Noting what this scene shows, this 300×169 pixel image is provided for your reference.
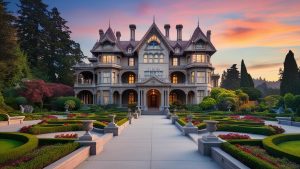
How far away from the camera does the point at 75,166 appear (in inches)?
391

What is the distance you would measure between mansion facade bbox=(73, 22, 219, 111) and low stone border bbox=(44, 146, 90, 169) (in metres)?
42.3

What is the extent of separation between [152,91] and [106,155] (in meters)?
46.2

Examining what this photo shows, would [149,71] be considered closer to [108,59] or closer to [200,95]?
[108,59]

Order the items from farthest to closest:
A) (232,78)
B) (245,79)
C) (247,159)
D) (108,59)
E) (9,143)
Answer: (232,78)
(245,79)
(108,59)
(9,143)
(247,159)

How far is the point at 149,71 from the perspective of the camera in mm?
58906

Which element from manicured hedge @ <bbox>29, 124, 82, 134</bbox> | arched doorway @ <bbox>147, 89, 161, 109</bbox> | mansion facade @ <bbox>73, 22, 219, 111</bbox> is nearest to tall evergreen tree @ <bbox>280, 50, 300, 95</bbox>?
mansion facade @ <bbox>73, 22, 219, 111</bbox>

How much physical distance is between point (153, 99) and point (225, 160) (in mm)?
49427

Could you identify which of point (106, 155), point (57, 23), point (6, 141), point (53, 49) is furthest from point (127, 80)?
point (106, 155)

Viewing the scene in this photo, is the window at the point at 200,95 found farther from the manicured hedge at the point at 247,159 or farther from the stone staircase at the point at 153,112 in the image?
the manicured hedge at the point at 247,159

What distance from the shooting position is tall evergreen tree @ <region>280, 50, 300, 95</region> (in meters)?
60.2

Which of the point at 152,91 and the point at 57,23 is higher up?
the point at 57,23

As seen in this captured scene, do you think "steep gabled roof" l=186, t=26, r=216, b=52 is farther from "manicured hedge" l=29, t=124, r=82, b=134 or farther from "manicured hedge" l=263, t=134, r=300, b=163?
"manicured hedge" l=263, t=134, r=300, b=163

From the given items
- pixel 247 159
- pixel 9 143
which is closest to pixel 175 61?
pixel 9 143

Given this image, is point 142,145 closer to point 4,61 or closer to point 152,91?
point 4,61
